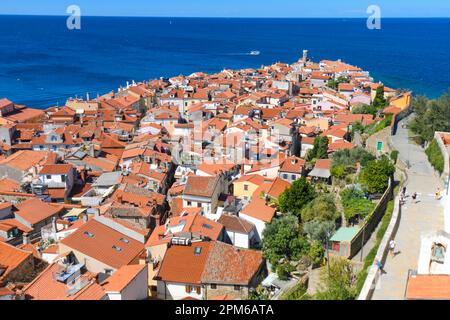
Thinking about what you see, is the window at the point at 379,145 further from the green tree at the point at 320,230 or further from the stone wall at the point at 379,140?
the green tree at the point at 320,230

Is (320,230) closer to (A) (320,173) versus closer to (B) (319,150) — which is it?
(A) (320,173)

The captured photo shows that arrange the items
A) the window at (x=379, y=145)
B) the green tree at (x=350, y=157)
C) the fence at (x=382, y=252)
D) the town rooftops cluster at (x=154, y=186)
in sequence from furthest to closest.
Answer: the window at (x=379, y=145)
the green tree at (x=350, y=157)
the town rooftops cluster at (x=154, y=186)
the fence at (x=382, y=252)

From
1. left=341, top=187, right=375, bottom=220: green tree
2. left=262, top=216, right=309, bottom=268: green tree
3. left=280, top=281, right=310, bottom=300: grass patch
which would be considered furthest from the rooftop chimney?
left=341, top=187, right=375, bottom=220: green tree

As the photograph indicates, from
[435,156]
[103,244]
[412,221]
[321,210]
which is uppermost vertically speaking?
[435,156]

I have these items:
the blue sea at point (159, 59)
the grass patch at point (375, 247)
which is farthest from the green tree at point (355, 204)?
the blue sea at point (159, 59)

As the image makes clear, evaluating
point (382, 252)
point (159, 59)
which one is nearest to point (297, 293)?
point (382, 252)

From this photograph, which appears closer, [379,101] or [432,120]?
[432,120]
